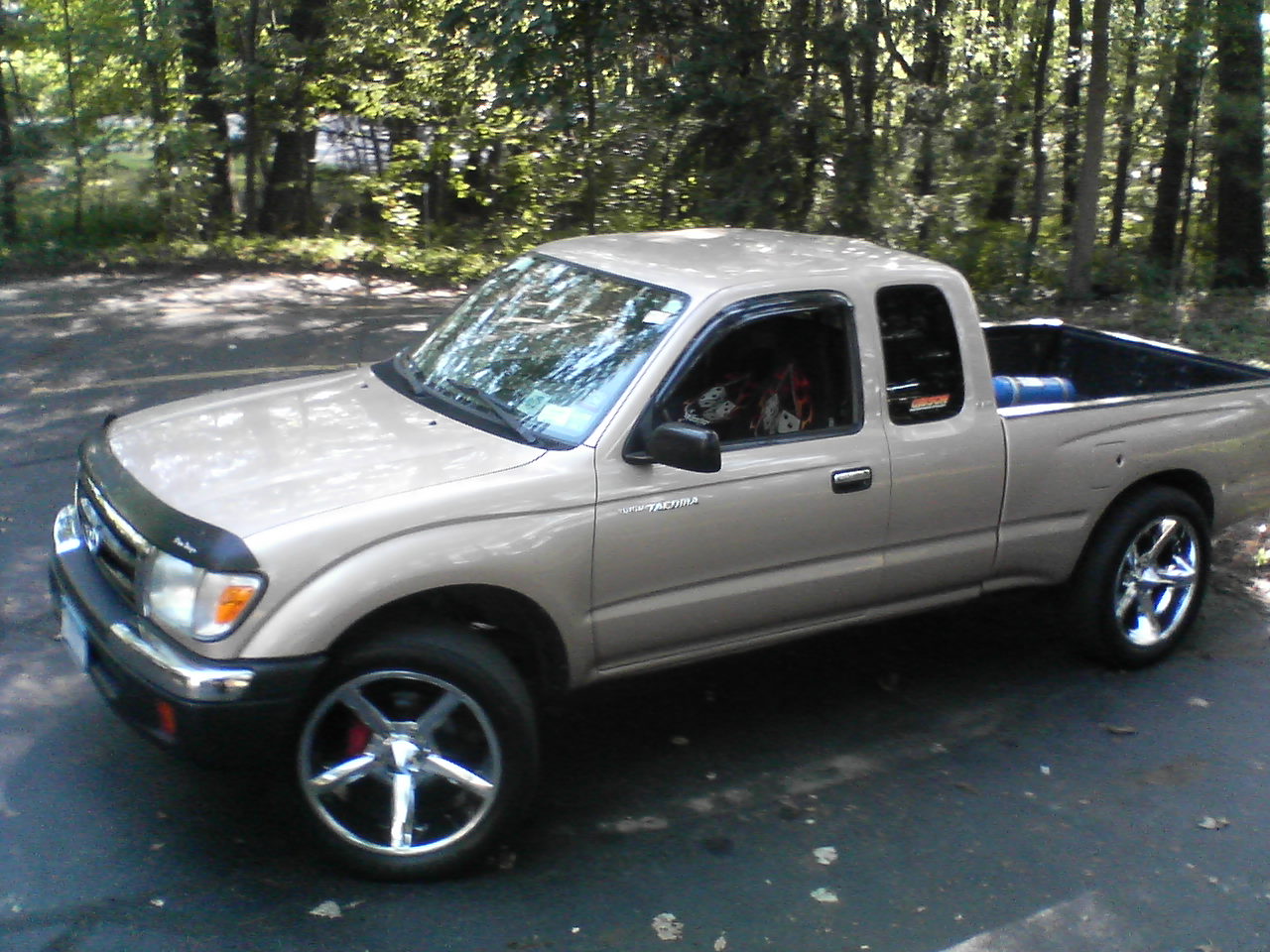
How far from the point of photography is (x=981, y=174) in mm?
14555

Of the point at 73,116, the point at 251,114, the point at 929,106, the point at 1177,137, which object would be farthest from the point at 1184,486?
the point at 251,114

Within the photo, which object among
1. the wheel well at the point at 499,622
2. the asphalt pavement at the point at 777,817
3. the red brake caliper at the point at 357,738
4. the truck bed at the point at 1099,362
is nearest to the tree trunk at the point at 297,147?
the asphalt pavement at the point at 777,817

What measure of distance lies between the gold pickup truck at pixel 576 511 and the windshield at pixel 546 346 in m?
0.02

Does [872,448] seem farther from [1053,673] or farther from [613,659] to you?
[1053,673]

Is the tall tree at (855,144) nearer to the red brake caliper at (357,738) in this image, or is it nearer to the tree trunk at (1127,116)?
the tree trunk at (1127,116)

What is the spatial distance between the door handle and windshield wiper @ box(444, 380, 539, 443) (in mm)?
1112

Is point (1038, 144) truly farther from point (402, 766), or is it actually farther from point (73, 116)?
point (402, 766)

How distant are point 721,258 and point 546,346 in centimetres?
79

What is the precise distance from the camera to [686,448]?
418 centimetres

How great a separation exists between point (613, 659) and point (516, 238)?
47.2 ft

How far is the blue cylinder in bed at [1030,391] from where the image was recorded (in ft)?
20.2

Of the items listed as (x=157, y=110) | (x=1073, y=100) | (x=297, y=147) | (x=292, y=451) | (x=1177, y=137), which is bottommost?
(x=292, y=451)

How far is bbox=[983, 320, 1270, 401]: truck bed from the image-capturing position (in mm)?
6492

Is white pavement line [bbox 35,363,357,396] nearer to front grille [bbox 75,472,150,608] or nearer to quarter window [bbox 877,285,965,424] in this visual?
front grille [bbox 75,472,150,608]
